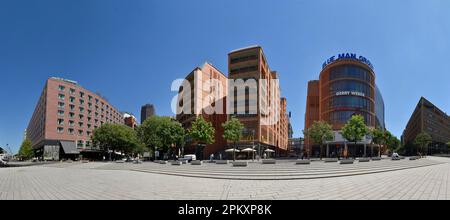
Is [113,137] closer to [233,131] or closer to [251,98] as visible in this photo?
[233,131]

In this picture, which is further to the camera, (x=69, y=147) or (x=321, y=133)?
(x=69, y=147)

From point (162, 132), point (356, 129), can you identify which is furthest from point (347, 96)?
point (162, 132)

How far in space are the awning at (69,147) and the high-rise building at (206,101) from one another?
99.5 ft

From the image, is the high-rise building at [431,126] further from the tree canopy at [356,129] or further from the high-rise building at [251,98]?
the high-rise building at [251,98]

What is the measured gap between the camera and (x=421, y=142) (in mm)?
84125

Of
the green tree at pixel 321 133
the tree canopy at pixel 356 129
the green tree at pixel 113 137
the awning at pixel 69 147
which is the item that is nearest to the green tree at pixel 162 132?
the green tree at pixel 113 137

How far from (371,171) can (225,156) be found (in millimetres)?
43166

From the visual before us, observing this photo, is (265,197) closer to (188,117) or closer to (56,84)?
(188,117)

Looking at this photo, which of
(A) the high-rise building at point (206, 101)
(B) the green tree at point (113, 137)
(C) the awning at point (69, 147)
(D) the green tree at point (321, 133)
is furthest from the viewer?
(C) the awning at point (69, 147)

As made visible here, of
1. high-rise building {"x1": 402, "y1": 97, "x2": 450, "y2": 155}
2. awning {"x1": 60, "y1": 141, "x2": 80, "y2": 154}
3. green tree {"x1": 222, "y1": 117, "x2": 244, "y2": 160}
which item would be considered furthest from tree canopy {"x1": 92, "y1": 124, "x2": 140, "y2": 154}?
high-rise building {"x1": 402, "y1": 97, "x2": 450, "y2": 155}

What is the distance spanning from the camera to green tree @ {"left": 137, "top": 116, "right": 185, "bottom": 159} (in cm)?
5571

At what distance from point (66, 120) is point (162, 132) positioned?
3377 cm

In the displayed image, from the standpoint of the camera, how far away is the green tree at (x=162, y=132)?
183 feet

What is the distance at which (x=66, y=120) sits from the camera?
232ft
